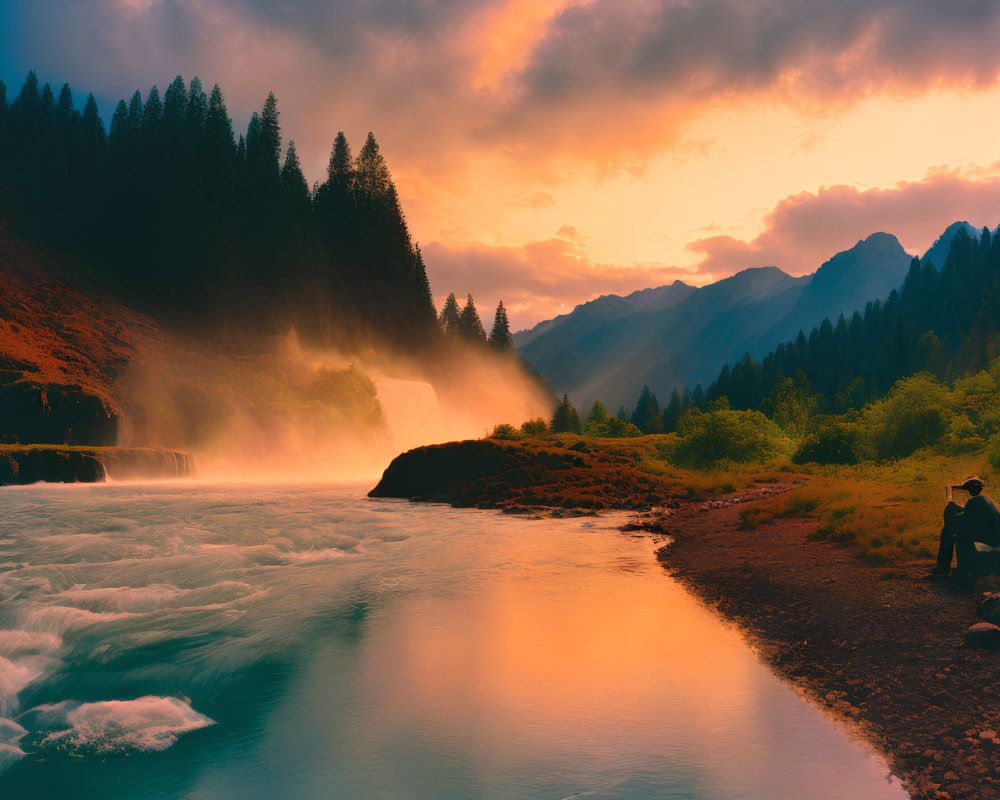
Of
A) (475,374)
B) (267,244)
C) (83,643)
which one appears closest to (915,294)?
(475,374)

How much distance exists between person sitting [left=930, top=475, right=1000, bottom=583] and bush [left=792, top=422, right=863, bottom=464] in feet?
104

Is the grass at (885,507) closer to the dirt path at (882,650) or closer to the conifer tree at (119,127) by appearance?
the dirt path at (882,650)

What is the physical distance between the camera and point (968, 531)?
10.8 m

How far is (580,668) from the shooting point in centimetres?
947

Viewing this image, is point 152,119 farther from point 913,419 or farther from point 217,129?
point 913,419

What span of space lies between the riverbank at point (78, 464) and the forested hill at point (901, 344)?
102m

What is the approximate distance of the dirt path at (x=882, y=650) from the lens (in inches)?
243

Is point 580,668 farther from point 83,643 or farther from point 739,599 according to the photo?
point 83,643

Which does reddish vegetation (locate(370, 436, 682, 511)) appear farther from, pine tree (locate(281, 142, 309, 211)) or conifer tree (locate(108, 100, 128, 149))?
conifer tree (locate(108, 100, 128, 149))

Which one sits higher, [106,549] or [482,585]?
[106,549]

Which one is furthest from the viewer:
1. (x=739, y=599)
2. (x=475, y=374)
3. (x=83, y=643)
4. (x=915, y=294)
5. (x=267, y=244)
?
(x=915, y=294)

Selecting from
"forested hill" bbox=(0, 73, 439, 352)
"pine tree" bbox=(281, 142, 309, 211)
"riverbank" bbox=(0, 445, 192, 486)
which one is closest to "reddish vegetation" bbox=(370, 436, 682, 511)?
"riverbank" bbox=(0, 445, 192, 486)

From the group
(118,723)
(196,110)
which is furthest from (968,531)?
(196,110)

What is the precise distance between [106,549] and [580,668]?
18.0 m
